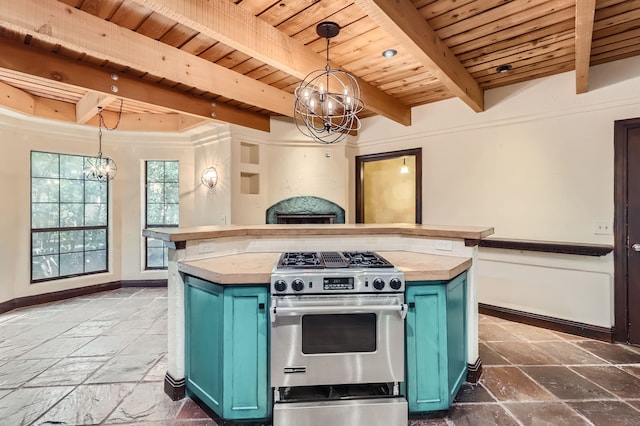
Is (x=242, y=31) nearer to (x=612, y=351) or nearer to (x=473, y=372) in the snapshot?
(x=473, y=372)

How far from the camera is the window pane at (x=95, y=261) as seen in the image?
499 centimetres

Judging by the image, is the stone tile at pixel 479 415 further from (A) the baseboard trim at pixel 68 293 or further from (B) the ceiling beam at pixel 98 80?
(A) the baseboard trim at pixel 68 293

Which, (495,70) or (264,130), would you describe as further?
(264,130)

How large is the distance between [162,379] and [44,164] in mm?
3984

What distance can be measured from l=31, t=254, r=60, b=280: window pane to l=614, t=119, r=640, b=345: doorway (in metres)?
6.92

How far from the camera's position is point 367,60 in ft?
10.1

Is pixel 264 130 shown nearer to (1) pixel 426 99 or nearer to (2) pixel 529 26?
(1) pixel 426 99

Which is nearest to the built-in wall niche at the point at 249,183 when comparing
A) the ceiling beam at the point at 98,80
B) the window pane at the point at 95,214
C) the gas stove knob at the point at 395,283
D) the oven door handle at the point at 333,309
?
the ceiling beam at the point at 98,80

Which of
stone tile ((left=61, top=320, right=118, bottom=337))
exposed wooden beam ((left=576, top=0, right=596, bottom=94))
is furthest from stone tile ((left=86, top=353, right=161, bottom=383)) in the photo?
exposed wooden beam ((left=576, top=0, right=596, bottom=94))

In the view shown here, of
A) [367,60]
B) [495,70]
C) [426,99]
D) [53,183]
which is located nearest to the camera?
[367,60]

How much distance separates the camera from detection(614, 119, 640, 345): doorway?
3.00m

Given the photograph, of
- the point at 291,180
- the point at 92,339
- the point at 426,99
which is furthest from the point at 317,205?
the point at 92,339

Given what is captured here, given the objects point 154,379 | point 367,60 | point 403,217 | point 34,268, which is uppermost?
point 367,60

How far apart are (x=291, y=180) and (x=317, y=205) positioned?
Result: 1.81ft
